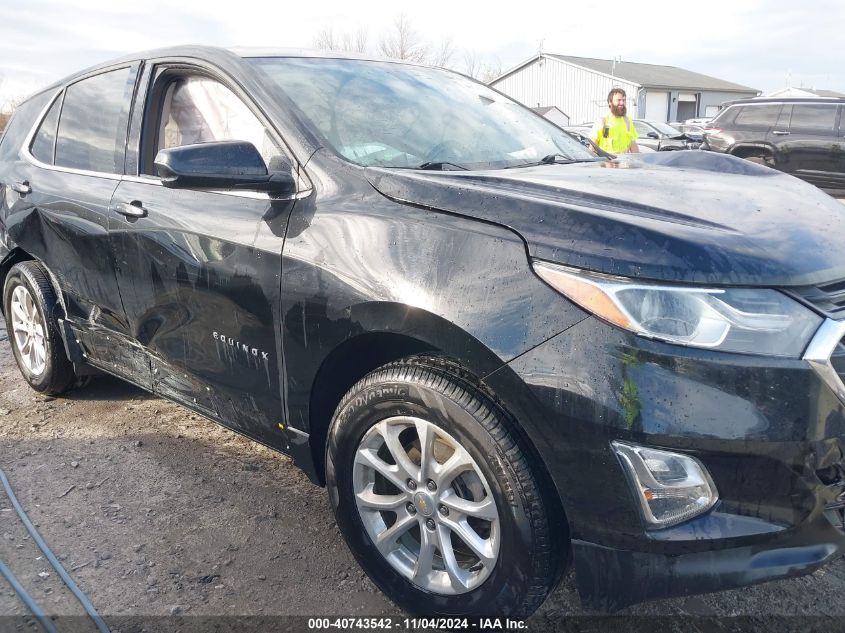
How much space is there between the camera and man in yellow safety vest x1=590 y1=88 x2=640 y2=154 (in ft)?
23.3

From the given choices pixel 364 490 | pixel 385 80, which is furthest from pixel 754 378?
pixel 385 80

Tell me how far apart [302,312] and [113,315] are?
52.4 inches

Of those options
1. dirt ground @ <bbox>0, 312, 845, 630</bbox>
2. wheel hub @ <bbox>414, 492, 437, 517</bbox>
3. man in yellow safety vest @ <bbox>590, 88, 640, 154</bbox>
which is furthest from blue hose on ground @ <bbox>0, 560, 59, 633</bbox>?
man in yellow safety vest @ <bbox>590, 88, 640, 154</bbox>

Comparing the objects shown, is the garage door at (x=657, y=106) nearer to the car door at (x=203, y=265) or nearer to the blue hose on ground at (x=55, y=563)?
the car door at (x=203, y=265)

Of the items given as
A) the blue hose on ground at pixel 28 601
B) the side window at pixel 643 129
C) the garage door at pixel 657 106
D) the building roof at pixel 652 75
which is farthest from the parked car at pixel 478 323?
the garage door at pixel 657 106

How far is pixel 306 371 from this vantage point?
2242mm

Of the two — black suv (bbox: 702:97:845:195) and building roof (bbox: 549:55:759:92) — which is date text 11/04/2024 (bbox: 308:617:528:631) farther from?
building roof (bbox: 549:55:759:92)

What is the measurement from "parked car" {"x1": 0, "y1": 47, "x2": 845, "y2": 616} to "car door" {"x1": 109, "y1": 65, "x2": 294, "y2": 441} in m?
0.01

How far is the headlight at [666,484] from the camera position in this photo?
1627 mm

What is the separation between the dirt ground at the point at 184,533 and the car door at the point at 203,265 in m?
0.39

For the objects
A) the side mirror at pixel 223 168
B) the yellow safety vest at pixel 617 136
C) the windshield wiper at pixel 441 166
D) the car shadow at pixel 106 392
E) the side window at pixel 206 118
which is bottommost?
the car shadow at pixel 106 392

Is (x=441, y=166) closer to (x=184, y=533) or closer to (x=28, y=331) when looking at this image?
(x=184, y=533)

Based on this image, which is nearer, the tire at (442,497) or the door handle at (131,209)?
the tire at (442,497)

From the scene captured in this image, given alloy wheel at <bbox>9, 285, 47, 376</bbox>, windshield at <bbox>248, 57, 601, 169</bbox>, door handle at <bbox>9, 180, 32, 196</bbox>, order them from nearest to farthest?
windshield at <bbox>248, 57, 601, 169</bbox> < door handle at <bbox>9, 180, 32, 196</bbox> < alloy wheel at <bbox>9, 285, 47, 376</bbox>
